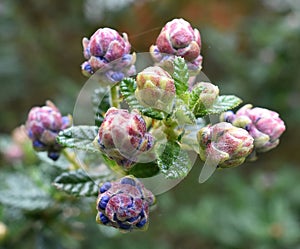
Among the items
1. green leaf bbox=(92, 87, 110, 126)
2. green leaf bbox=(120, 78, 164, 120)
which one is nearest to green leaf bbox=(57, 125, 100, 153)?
green leaf bbox=(92, 87, 110, 126)

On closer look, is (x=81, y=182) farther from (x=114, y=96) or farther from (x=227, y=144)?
(x=227, y=144)

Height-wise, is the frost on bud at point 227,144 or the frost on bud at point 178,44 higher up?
the frost on bud at point 178,44

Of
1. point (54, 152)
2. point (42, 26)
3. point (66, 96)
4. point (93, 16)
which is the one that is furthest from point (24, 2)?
point (54, 152)

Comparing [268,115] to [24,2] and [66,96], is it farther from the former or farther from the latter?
[24,2]

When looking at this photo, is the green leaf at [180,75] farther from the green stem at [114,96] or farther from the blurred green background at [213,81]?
the blurred green background at [213,81]

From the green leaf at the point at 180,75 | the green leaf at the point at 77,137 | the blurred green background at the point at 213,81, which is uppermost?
the green leaf at the point at 180,75

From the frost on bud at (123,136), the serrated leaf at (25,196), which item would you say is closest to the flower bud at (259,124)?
the frost on bud at (123,136)

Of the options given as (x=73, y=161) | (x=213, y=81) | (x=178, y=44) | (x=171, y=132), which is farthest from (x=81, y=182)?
(x=213, y=81)

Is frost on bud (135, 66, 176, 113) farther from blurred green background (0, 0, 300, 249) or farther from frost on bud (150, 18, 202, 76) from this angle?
blurred green background (0, 0, 300, 249)
